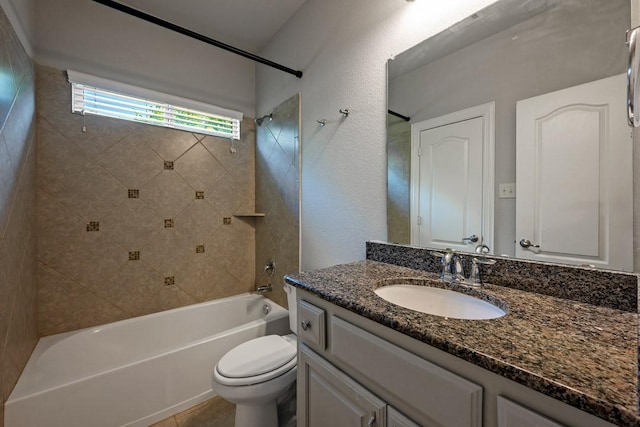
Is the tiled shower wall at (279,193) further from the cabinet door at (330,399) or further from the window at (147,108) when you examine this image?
the cabinet door at (330,399)

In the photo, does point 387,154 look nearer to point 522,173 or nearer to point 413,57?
point 413,57

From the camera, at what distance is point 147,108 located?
205cm

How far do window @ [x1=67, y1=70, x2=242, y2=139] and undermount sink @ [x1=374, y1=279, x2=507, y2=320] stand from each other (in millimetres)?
2088

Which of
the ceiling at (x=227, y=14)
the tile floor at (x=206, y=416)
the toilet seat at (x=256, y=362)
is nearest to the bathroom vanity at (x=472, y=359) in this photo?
the toilet seat at (x=256, y=362)

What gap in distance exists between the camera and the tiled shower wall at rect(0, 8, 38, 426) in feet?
3.87

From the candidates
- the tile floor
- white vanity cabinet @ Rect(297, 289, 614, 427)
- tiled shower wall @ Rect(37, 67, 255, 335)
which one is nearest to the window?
tiled shower wall @ Rect(37, 67, 255, 335)

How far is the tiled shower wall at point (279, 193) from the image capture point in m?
2.05

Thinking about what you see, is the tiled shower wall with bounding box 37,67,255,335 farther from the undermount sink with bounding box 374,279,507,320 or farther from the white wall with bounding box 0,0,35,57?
the undermount sink with bounding box 374,279,507,320

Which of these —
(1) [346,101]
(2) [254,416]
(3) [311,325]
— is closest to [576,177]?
(3) [311,325]

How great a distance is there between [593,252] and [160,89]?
273 centimetres

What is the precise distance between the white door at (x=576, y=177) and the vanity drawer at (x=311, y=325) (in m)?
0.76

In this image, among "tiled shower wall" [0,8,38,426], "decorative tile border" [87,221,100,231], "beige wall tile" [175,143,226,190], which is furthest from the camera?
"beige wall tile" [175,143,226,190]

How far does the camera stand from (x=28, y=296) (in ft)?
4.99

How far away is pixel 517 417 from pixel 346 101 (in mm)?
1543
